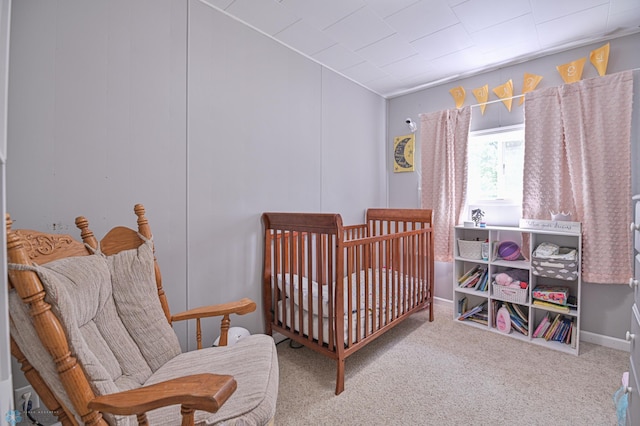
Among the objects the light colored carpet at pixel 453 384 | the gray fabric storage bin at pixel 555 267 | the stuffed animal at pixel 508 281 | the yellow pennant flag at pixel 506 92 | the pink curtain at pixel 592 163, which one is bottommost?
the light colored carpet at pixel 453 384

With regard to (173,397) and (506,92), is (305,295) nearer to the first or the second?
(173,397)

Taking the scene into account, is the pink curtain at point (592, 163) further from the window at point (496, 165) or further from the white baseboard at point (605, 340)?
the white baseboard at point (605, 340)

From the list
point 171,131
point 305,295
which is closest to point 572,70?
point 305,295

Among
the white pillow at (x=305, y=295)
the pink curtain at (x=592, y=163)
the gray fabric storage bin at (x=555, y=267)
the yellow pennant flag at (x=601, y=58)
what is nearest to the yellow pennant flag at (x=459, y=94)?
the pink curtain at (x=592, y=163)

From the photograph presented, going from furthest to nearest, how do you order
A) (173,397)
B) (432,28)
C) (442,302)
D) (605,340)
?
(442,302), (605,340), (432,28), (173,397)

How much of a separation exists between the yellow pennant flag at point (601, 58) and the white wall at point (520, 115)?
0.23ft

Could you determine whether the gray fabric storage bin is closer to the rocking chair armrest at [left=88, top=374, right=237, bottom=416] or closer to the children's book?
the children's book

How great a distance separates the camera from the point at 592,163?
2.23 m

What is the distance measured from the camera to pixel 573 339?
2221 mm

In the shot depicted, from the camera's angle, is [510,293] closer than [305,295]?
No

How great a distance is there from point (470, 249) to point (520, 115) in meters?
Answer: 1.32

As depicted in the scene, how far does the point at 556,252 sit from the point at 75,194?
3.28 m

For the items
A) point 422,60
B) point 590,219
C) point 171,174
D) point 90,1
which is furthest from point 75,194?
point 590,219

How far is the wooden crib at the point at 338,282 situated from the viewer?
1770mm
